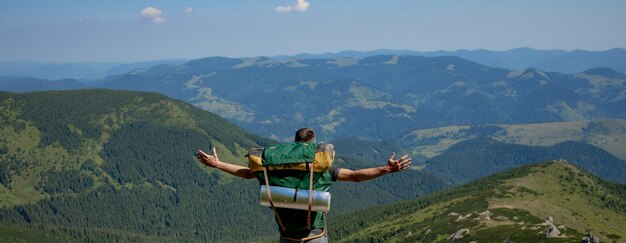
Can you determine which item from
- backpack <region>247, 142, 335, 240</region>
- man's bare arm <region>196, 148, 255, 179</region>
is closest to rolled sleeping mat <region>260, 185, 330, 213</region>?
backpack <region>247, 142, 335, 240</region>

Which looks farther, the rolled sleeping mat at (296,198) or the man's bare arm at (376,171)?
the man's bare arm at (376,171)

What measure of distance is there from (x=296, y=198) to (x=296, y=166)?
0.73 metres

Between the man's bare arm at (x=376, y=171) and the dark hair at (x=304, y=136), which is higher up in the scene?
the dark hair at (x=304, y=136)

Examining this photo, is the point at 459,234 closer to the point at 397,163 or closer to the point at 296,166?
the point at 397,163

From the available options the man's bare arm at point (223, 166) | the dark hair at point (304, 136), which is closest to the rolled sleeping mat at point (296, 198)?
the dark hair at point (304, 136)

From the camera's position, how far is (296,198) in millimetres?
13664

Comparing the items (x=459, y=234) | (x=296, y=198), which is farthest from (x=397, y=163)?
(x=459, y=234)

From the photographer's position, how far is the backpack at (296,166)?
13.6m

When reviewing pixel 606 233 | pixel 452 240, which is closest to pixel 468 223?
pixel 452 240

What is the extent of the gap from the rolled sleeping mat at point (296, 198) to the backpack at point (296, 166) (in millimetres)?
92

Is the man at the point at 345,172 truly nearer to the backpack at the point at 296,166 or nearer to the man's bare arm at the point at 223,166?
the backpack at the point at 296,166


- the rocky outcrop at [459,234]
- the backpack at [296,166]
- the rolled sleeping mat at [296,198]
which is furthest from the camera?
the rocky outcrop at [459,234]

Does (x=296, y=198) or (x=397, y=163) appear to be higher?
(x=397, y=163)

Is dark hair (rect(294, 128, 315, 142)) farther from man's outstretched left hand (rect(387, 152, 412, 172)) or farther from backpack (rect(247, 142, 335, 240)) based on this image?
man's outstretched left hand (rect(387, 152, 412, 172))
